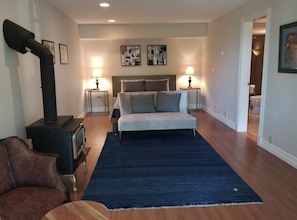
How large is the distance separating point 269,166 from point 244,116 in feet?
6.07

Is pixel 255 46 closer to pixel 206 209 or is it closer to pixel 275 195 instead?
pixel 275 195

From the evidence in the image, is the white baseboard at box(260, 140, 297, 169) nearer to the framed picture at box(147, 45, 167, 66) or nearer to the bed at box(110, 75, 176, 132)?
the bed at box(110, 75, 176, 132)

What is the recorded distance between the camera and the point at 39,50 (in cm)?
280

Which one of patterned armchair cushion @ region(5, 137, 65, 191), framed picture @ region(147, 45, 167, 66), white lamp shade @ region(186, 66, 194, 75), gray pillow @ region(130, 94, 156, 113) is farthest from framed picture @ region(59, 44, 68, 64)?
white lamp shade @ region(186, 66, 194, 75)

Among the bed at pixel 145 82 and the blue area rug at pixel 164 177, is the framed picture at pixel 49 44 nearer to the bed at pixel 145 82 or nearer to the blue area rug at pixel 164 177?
the blue area rug at pixel 164 177

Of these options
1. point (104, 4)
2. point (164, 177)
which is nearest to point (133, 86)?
point (104, 4)

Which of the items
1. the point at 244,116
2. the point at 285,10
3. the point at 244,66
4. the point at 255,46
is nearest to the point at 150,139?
the point at 244,116

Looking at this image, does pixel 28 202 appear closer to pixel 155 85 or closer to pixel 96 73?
pixel 155 85

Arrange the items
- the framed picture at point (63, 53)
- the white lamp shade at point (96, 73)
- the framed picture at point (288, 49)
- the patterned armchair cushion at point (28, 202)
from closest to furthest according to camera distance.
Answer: the patterned armchair cushion at point (28, 202) → the framed picture at point (288, 49) → the framed picture at point (63, 53) → the white lamp shade at point (96, 73)

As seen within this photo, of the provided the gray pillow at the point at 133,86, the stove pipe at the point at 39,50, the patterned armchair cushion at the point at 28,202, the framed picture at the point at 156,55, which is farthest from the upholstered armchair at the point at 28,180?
the framed picture at the point at 156,55

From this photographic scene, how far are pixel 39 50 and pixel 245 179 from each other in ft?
9.21

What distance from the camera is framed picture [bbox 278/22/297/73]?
3264 millimetres

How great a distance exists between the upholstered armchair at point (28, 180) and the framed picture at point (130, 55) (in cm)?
550

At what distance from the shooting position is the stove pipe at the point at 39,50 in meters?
2.66
